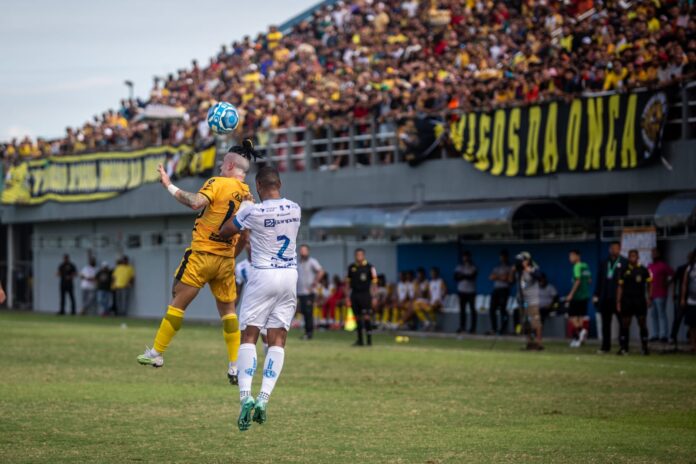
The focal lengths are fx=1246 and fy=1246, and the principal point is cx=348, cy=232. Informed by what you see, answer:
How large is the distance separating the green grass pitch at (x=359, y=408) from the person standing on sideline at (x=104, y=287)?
20.1m

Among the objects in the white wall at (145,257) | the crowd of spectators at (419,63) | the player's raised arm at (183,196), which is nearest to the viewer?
the player's raised arm at (183,196)

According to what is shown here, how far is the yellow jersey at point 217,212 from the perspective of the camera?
1265 cm

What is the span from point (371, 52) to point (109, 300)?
15.5 meters

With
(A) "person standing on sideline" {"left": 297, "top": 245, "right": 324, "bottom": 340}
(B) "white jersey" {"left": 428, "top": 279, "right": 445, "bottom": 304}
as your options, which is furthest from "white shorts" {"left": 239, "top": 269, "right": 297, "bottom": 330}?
(B) "white jersey" {"left": 428, "top": 279, "right": 445, "bottom": 304}

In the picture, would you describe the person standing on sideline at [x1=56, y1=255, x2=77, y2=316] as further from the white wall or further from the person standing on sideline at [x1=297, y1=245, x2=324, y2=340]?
the person standing on sideline at [x1=297, y1=245, x2=324, y2=340]

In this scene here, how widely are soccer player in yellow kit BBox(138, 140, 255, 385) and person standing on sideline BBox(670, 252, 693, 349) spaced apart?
13.9m

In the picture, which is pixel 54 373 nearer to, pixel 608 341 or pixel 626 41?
pixel 608 341

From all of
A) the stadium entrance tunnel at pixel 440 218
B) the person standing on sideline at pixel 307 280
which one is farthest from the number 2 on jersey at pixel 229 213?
the stadium entrance tunnel at pixel 440 218

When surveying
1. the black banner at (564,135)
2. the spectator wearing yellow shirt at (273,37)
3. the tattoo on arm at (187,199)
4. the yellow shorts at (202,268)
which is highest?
the spectator wearing yellow shirt at (273,37)

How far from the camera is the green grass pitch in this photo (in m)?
11.4

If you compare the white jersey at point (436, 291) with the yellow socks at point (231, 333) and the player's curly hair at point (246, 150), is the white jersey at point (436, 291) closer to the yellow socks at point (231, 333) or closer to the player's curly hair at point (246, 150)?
the yellow socks at point (231, 333)

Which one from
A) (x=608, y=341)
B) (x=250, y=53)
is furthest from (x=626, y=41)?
(x=250, y=53)

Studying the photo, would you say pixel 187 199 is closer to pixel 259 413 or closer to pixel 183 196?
pixel 183 196

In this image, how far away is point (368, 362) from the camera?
882 inches
